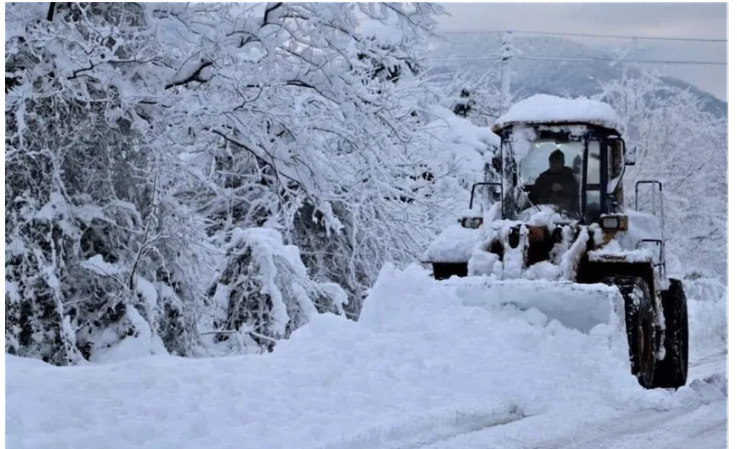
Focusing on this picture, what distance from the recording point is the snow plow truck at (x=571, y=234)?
852 cm

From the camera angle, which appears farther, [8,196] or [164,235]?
[164,235]

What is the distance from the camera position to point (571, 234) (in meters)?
9.02

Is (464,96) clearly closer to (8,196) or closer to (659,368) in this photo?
(659,368)

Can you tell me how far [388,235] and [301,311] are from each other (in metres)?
1.44

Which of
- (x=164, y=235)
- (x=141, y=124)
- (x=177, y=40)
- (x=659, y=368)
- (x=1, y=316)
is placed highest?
(x=177, y=40)

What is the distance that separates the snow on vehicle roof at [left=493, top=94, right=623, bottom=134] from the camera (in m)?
9.31

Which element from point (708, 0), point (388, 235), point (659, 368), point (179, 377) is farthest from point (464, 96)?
point (179, 377)

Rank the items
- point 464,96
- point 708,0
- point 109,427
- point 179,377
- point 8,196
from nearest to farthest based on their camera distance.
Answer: point 109,427 < point 179,377 < point 708,0 < point 8,196 < point 464,96

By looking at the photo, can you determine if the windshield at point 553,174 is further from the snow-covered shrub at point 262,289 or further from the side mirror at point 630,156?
the snow-covered shrub at point 262,289

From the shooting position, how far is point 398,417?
5.93 metres

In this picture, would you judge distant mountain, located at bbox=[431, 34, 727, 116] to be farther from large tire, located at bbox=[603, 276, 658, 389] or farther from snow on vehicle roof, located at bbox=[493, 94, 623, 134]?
large tire, located at bbox=[603, 276, 658, 389]

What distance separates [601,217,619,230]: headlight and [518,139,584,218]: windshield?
1.55 ft

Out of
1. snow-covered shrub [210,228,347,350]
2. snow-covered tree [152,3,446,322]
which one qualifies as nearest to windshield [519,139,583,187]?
snow-covered tree [152,3,446,322]

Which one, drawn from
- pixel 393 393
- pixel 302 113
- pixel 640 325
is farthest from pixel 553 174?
pixel 393 393
